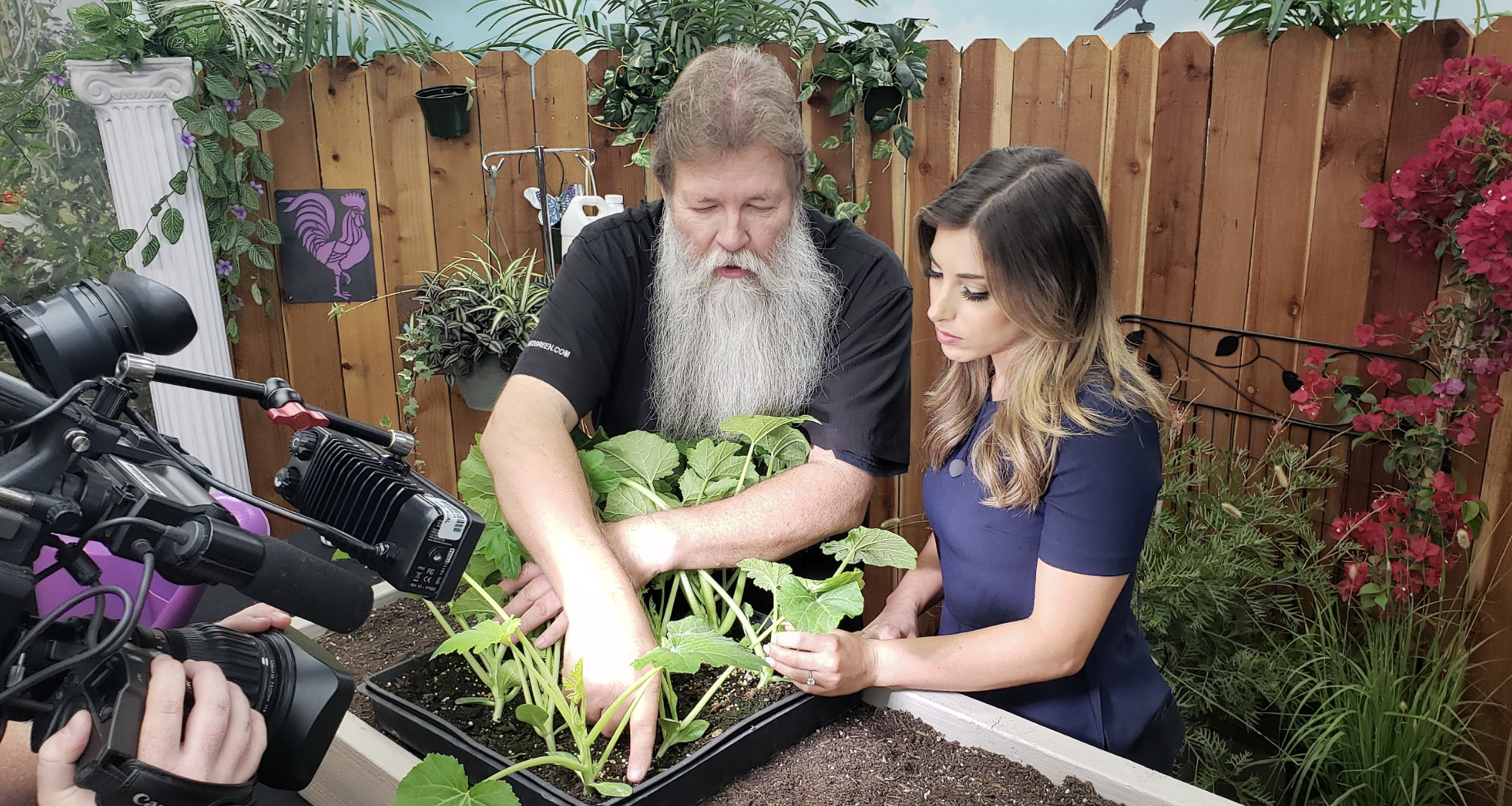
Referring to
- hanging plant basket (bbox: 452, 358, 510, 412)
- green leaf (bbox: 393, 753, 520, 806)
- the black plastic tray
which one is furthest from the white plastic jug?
green leaf (bbox: 393, 753, 520, 806)

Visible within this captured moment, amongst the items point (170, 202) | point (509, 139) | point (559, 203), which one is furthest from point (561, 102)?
point (170, 202)

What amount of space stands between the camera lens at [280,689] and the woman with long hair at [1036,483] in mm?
484

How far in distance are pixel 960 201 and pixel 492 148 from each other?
2.39 metres

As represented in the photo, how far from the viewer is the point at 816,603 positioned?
3.61ft

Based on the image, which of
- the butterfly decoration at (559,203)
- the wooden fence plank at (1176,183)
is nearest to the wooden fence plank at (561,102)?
the butterfly decoration at (559,203)

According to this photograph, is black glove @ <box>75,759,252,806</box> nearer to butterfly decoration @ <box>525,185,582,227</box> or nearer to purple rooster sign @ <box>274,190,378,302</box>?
butterfly decoration @ <box>525,185,582,227</box>

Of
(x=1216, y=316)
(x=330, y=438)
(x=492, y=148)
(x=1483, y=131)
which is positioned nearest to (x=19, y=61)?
(x=492, y=148)

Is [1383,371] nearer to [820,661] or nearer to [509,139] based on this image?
[820,661]

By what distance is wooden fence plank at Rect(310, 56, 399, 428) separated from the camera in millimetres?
3121

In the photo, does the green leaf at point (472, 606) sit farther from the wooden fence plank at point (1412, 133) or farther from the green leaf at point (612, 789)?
the wooden fence plank at point (1412, 133)

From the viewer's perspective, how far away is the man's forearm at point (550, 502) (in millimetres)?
1206

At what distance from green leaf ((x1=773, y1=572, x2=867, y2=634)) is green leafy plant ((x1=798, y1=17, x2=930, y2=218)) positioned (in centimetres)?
206

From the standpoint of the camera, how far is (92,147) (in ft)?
9.42

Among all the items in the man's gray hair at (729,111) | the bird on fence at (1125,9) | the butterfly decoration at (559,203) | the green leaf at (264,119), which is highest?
the bird on fence at (1125,9)
